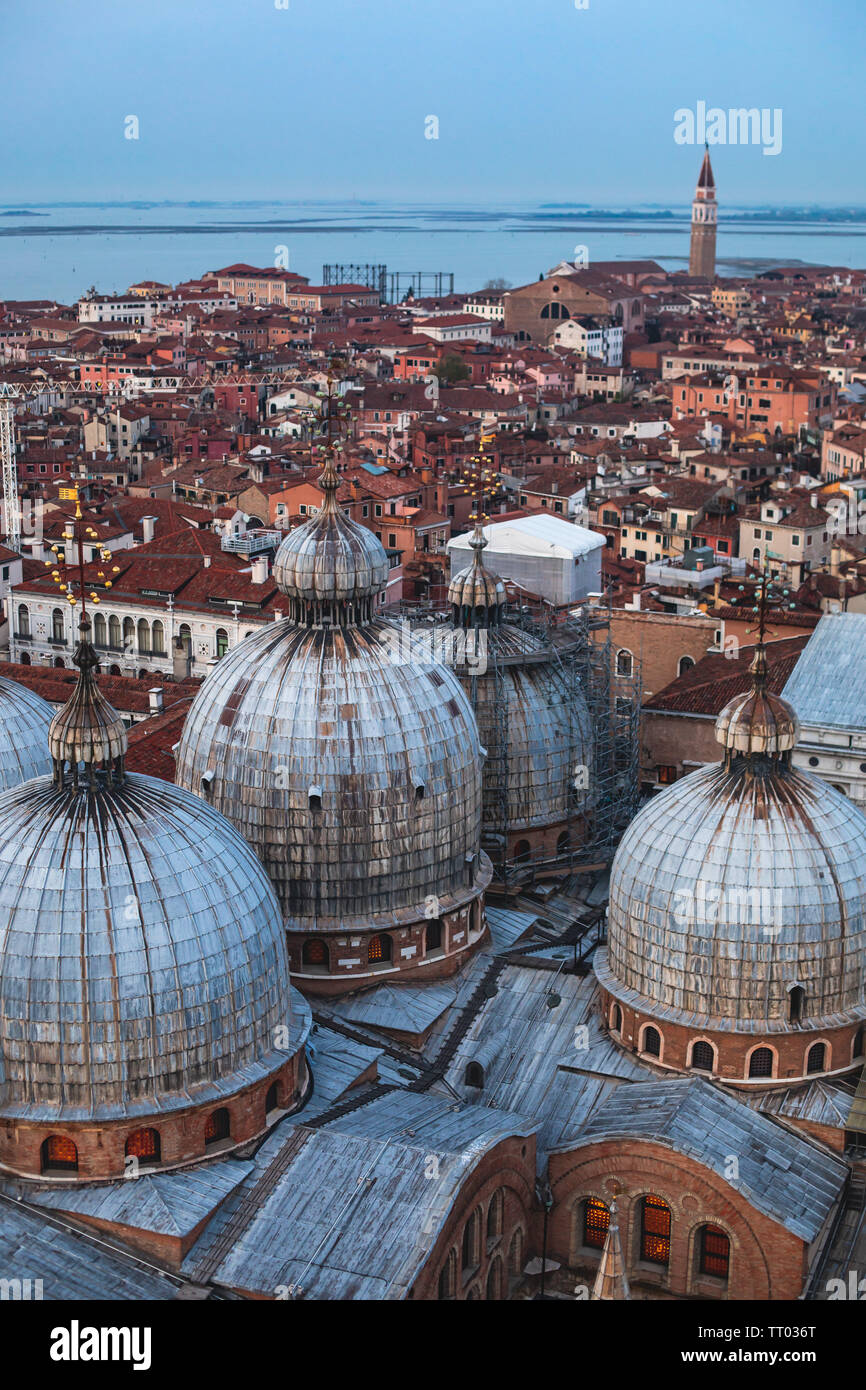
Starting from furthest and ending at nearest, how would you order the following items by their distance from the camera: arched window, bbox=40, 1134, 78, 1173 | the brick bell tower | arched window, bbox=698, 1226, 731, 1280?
the brick bell tower, arched window, bbox=698, 1226, 731, 1280, arched window, bbox=40, 1134, 78, 1173

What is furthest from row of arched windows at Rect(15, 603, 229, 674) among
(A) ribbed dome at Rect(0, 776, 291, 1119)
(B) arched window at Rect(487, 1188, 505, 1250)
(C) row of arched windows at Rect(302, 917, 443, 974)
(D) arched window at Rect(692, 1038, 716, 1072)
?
(B) arched window at Rect(487, 1188, 505, 1250)

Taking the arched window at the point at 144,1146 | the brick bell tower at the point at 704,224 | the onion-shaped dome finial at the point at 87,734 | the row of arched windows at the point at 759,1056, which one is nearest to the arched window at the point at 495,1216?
the row of arched windows at the point at 759,1056

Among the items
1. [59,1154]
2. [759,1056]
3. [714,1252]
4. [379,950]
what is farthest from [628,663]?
[59,1154]

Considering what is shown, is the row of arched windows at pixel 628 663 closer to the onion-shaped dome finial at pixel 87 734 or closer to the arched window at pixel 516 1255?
the arched window at pixel 516 1255

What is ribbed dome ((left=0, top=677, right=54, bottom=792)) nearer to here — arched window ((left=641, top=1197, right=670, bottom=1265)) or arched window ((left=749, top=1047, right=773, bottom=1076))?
arched window ((left=641, top=1197, right=670, bottom=1265))

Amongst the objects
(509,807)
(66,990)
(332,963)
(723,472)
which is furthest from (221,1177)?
(723,472)

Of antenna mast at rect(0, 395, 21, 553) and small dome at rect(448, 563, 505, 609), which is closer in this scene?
small dome at rect(448, 563, 505, 609)
